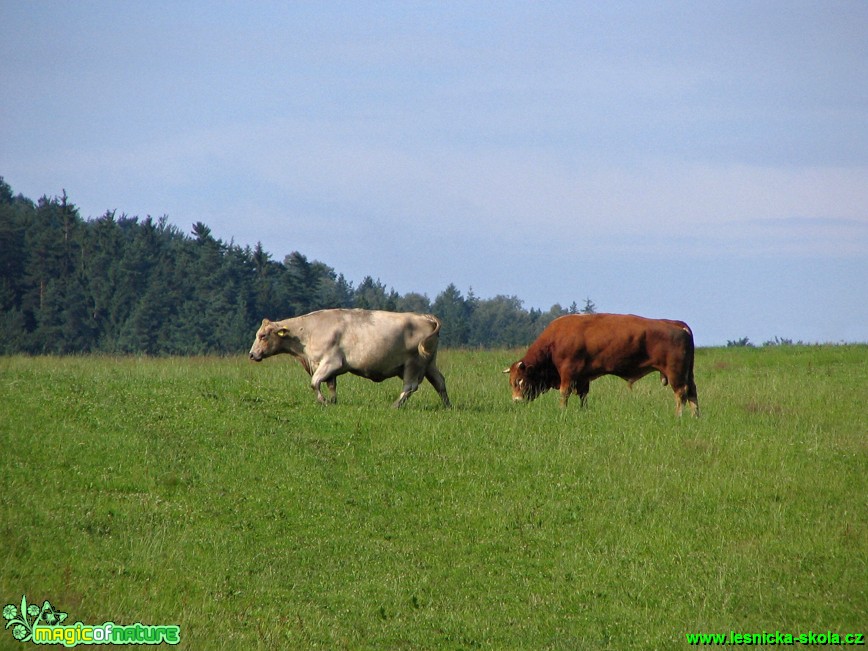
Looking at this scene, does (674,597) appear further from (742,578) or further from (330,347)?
(330,347)

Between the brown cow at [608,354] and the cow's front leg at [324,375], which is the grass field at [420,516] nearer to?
the cow's front leg at [324,375]

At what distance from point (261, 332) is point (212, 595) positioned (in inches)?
451

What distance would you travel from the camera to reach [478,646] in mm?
11352

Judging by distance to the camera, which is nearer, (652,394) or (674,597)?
(674,597)

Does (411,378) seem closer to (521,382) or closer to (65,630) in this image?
(521,382)

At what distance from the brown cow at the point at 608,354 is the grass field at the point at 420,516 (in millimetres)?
646

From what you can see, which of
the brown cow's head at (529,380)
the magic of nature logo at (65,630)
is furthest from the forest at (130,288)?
the magic of nature logo at (65,630)

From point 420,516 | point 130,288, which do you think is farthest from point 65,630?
point 130,288

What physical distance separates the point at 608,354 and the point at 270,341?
701 centimetres

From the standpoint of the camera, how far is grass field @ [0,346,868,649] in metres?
11.9

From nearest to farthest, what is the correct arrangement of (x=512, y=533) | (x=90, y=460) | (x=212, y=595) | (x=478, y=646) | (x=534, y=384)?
1. (x=478, y=646)
2. (x=212, y=595)
3. (x=512, y=533)
4. (x=90, y=460)
5. (x=534, y=384)

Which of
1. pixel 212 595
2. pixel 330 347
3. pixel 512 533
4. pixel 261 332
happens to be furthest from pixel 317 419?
pixel 212 595

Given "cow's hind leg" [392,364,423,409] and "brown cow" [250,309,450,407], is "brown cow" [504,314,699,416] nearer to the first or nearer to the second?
"brown cow" [250,309,450,407]

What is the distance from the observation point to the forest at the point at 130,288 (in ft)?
253
